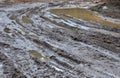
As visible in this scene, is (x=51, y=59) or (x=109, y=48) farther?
(x=109, y=48)

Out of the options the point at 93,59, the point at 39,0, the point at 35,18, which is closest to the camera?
the point at 93,59

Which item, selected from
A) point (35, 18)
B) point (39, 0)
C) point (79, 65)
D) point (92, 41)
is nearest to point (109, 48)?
point (92, 41)

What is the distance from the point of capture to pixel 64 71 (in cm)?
681

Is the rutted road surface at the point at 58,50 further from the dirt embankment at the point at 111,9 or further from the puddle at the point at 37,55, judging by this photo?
the dirt embankment at the point at 111,9

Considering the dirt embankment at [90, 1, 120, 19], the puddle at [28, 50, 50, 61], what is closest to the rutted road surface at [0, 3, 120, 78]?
the puddle at [28, 50, 50, 61]

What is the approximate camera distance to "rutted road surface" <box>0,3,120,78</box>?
6.81m

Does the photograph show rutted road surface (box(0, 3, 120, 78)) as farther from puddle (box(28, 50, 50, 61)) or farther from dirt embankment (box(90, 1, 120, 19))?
dirt embankment (box(90, 1, 120, 19))

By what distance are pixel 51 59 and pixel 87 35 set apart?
127 inches

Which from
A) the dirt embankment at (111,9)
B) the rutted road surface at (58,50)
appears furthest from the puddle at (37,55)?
the dirt embankment at (111,9)

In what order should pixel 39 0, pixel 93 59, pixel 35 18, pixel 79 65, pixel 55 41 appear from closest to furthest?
1. pixel 79 65
2. pixel 93 59
3. pixel 55 41
4. pixel 35 18
5. pixel 39 0

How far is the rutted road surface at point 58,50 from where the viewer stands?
681cm

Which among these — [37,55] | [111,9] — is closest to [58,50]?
[37,55]

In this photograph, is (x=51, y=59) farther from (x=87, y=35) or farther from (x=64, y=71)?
(x=87, y=35)

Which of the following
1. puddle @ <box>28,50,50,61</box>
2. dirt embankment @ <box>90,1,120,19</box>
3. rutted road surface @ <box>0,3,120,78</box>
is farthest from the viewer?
dirt embankment @ <box>90,1,120,19</box>
